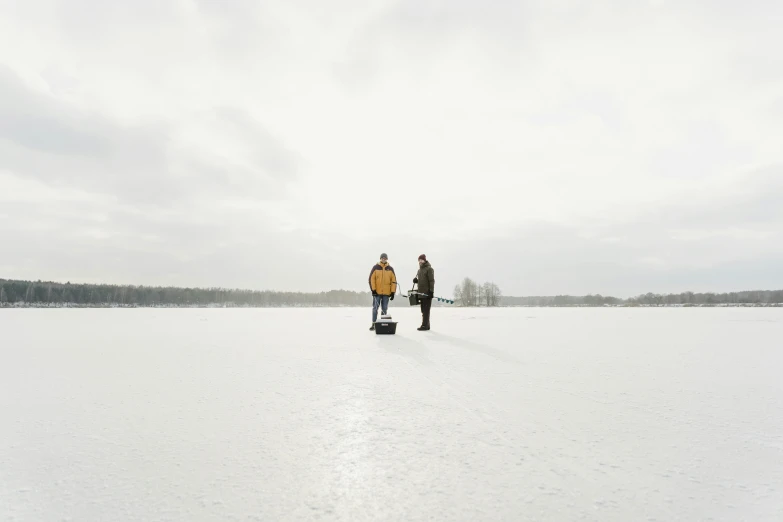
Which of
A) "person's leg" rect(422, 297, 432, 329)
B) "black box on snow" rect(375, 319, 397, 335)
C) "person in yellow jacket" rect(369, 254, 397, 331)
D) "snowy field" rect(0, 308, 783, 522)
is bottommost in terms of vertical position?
"snowy field" rect(0, 308, 783, 522)

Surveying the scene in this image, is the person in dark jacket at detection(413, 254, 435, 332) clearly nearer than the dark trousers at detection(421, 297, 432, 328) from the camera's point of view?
Yes

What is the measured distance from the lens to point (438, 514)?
6.86 feet

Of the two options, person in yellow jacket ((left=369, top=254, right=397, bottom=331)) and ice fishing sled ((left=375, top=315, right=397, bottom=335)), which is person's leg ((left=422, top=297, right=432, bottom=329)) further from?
ice fishing sled ((left=375, top=315, right=397, bottom=335))

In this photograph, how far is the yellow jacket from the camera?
11.9 meters

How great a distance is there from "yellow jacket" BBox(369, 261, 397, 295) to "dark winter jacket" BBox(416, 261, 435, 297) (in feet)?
3.74

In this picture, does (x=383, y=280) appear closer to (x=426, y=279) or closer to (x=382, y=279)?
(x=382, y=279)

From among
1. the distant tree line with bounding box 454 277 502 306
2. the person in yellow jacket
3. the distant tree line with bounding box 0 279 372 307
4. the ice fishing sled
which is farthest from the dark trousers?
the distant tree line with bounding box 0 279 372 307

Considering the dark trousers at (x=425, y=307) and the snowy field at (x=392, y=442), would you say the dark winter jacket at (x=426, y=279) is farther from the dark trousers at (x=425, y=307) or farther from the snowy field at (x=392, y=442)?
the snowy field at (x=392, y=442)

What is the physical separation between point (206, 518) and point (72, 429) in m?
2.36

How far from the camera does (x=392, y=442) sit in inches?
122

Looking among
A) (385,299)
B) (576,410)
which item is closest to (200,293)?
(385,299)

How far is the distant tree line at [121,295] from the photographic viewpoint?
9981 cm

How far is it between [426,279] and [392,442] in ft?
31.9

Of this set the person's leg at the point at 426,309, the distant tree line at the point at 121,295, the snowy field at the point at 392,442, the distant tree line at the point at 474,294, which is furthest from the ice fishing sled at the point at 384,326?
the distant tree line at the point at 121,295
